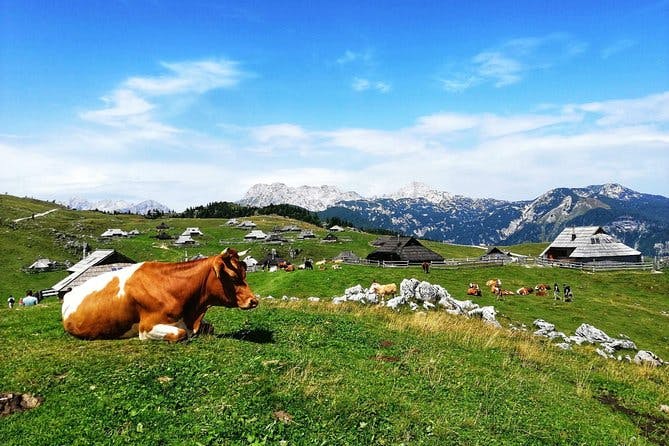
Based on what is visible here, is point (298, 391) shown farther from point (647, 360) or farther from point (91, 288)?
point (647, 360)

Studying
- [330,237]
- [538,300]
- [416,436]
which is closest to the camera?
[416,436]

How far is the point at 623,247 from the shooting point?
82.6 m

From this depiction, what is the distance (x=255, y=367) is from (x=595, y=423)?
9.50 meters

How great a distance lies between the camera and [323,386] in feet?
33.9

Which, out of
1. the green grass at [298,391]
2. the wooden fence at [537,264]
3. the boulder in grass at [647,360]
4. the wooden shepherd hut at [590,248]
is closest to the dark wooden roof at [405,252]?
the wooden fence at [537,264]

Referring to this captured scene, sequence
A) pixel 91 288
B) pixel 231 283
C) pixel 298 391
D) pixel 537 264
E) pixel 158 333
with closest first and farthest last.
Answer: pixel 298 391 → pixel 158 333 → pixel 91 288 → pixel 231 283 → pixel 537 264

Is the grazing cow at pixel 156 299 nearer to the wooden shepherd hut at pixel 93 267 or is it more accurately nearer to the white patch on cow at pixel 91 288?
the white patch on cow at pixel 91 288

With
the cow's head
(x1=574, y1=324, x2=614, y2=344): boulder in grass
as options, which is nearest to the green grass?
the cow's head

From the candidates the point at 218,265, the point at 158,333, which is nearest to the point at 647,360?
the point at 218,265

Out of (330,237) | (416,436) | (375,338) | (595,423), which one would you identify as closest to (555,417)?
(595,423)

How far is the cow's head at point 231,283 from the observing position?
12828 millimetres

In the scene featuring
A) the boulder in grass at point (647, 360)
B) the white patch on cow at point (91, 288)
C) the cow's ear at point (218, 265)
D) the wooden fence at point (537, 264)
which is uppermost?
Result: the cow's ear at point (218, 265)

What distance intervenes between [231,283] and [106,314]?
357 centimetres

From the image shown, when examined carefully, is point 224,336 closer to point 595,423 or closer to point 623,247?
point 595,423
